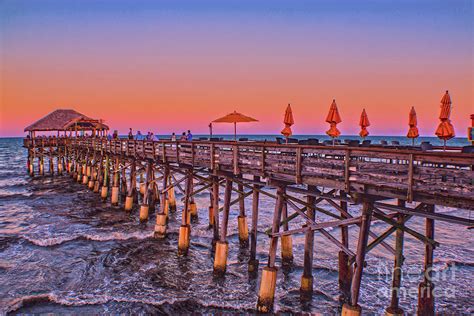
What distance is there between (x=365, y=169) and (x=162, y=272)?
319 inches

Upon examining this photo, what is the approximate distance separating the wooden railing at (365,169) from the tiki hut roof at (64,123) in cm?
3253

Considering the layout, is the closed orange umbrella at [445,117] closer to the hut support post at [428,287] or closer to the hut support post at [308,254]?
the hut support post at [428,287]

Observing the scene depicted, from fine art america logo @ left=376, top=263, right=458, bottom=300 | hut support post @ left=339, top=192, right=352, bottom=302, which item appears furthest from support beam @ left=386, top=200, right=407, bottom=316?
fine art america logo @ left=376, top=263, right=458, bottom=300

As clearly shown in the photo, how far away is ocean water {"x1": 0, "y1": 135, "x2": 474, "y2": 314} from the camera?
9.91m

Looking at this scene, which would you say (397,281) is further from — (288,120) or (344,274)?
(288,120)

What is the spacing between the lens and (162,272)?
12.0 meters

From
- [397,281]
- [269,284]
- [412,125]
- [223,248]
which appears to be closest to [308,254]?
[269,284]

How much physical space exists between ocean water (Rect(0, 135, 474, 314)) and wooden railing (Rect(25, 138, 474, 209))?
12.3ft

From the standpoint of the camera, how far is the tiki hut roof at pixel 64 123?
1566 inches

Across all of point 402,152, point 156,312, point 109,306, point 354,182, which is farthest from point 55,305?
point 402,152

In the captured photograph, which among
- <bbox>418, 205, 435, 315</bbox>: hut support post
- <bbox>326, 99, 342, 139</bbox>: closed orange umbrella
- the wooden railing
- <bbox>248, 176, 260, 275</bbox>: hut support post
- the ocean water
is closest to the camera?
the wooden railing

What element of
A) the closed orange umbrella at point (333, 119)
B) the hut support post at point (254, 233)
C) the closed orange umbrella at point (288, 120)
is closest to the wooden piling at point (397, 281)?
the closed orange umbrella at point (333, 119)

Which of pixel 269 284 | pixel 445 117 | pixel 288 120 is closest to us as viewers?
pixel 445 117

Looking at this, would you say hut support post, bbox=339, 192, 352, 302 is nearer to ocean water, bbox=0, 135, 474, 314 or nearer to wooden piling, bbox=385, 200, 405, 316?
ocean water, bbox=0, 135, 474, 314
